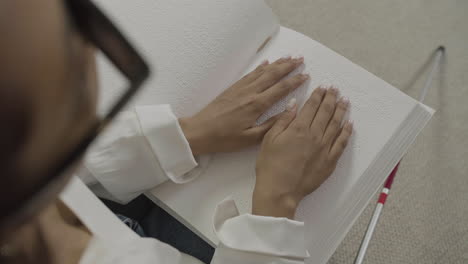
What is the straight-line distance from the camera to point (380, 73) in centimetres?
106

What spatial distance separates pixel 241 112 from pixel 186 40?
152 mm

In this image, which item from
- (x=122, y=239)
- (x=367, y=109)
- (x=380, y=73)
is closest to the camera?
(x=122, y=239)

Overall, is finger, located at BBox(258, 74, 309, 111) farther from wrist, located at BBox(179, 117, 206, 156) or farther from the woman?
wrist, located at BBox(179, 117, 206, 156)

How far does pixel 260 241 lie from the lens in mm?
490

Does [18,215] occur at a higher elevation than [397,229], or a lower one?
higher

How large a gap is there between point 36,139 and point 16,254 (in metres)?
0.20

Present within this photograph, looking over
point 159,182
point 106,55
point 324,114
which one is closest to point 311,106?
point 324,114

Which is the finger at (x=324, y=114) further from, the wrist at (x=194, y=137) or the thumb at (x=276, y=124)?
the wrist at (x=194, y=137)

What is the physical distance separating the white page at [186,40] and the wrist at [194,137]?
34mm

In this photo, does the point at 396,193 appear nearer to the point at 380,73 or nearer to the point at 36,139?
the point at 380,73

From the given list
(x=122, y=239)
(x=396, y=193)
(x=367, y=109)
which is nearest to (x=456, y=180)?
(x=396, y=193)

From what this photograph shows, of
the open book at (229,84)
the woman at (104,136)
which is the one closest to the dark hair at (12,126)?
the woman at (104,136)

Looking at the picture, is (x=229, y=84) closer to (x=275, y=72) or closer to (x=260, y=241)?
(x=275, y=72)

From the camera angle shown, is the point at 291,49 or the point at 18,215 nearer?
the point at 18,215
